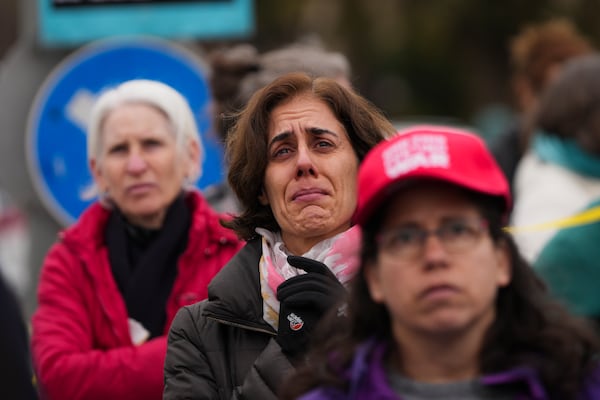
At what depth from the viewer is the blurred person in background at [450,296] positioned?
322 cm

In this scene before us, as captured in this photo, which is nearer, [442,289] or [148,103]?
[442,289]

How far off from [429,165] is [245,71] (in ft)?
12.6

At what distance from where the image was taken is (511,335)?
11.0 ft

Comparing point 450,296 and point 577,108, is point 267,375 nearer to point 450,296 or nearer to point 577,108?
point 450,296

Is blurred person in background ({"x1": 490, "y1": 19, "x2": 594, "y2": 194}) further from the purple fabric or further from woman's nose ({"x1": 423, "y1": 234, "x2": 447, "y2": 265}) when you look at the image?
woman's nose ({"x1": 423, "y1": 234, "x2": 447, "y2": 265})

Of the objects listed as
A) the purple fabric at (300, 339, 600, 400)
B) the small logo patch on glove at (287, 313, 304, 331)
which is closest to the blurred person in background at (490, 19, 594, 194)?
the small logo patch on glove at (287, 313, 304, 331)

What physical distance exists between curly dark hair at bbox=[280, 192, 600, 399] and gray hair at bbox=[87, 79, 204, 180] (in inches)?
87.6

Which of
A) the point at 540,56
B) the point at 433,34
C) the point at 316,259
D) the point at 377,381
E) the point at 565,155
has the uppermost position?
the point at 433,34

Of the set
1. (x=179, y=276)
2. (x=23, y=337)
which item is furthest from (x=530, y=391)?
(x=179, y=276)

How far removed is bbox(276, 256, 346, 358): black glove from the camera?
13.0 ft

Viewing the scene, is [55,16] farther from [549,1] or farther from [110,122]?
[549,1]

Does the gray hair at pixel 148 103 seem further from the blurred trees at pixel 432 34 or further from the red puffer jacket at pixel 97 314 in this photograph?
the blurred trees at pixel 432 34

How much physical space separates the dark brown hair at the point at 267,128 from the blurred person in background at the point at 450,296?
3.21ft

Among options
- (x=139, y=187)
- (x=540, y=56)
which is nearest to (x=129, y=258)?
(x=139, y=187)
